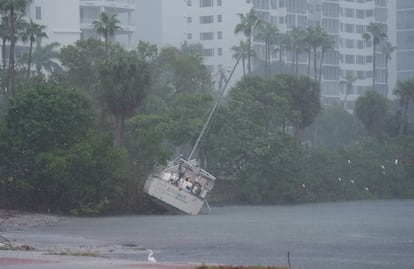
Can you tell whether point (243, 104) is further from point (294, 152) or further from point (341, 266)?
point (341, 266)

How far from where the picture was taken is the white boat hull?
2339 inches

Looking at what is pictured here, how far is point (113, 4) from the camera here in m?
114

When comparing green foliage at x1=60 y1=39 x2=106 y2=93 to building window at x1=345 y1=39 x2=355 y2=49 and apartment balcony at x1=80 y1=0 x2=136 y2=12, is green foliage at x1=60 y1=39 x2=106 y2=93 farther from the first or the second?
building window at x1=345 y1=39 x2=355 y2=49

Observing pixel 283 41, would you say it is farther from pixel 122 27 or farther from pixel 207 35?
pixel 122 27

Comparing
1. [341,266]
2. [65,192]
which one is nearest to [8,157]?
[65,192]

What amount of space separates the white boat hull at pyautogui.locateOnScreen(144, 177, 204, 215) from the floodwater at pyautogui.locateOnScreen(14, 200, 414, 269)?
32.1 inches

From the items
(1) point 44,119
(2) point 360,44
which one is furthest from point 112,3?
(1) point 44,119

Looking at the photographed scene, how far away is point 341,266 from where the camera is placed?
31.1 meters

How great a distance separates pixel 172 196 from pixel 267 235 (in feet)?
40.5

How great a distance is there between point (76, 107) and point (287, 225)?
48.2ft

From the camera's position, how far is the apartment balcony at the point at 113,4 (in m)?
113

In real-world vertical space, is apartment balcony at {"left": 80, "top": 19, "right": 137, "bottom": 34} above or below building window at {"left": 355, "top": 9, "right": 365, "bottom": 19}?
below

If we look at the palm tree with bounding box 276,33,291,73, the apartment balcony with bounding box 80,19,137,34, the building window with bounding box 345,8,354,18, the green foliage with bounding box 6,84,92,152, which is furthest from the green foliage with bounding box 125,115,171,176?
the building window with bounding box 345,8,354,18

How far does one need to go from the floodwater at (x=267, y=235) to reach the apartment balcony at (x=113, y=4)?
4703 cm
